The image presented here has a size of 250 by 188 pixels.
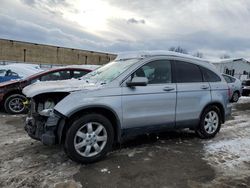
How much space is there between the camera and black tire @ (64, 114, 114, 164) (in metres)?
4.25

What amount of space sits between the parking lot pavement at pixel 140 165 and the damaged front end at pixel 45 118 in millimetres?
482

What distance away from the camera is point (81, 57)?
Result: 4494cm

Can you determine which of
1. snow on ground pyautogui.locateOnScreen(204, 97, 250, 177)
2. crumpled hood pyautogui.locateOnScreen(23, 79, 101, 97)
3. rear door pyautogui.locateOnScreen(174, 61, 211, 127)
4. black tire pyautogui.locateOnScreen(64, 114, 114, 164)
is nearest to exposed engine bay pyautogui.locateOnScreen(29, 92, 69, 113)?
crumpled hood pyautogui.locateOnScreen(23, 79, 101, 97)

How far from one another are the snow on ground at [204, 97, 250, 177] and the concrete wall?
3503 centimetres

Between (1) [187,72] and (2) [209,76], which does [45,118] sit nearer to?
(1) [187,72]

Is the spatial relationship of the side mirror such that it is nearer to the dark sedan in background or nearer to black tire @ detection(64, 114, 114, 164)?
black tire @ detection(64, 114, 114, 164)

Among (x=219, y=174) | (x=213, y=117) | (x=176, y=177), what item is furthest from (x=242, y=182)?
(x=213, y=117)

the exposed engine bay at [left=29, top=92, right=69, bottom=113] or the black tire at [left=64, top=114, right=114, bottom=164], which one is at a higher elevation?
the exposed engine bay at [left=29, top=92, right=69, bottom=113]

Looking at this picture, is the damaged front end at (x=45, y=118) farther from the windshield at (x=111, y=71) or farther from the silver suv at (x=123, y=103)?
the windshield at (x=111, y=71)

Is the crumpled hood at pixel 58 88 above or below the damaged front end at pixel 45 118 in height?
above

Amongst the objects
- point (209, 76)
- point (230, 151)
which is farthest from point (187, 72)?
point (230, 151)

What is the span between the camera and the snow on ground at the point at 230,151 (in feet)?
15.0

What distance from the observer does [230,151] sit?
17.9ft

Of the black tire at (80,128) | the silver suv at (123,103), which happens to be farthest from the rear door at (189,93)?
the black tire at (80,128)
